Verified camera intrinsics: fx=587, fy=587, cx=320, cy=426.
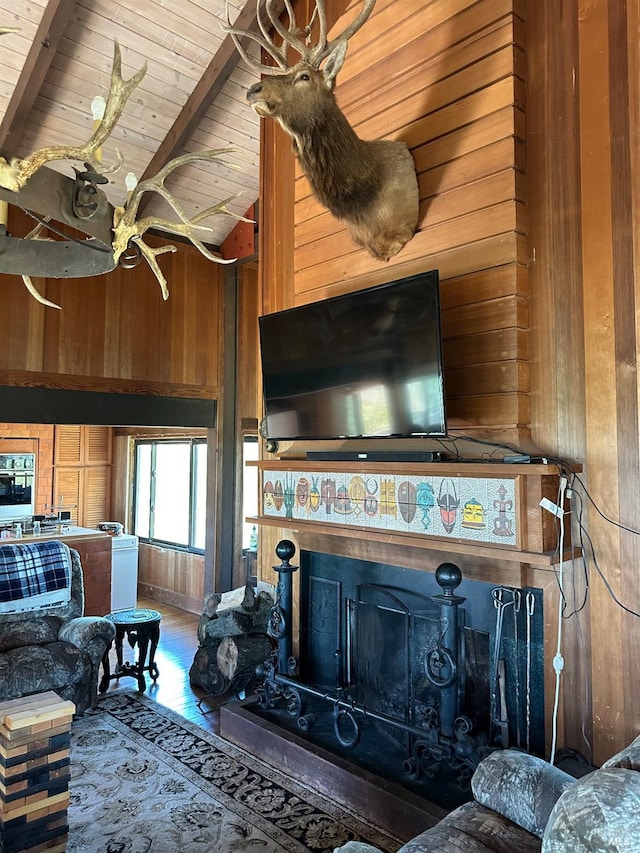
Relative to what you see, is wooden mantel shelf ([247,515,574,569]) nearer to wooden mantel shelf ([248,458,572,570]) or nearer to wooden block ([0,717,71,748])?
wooden mantel shelf ([248,458,572,570])

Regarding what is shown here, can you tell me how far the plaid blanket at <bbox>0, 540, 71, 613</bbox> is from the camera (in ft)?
13.0

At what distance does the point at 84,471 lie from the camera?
7918 mm

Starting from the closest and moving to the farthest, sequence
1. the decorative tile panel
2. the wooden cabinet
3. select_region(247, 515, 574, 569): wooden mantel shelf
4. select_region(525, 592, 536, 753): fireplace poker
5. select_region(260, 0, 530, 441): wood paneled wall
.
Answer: select_region(247, 515, 574, 569): wooden mantel shelf
the decorative tile panel
select_region(525, 592, 536, 753): fireplace poker
select_region(260, 0, 530, 441): wood paneled wall
the wooden cabinet

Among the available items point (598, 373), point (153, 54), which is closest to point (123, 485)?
point (153, 54)

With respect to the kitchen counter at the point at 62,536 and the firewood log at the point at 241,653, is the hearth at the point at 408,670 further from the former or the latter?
the kitchen counter at the point at 62,536

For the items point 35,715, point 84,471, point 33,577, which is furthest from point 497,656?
point 84,471

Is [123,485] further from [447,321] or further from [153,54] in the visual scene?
[447,321]

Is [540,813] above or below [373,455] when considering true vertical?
below

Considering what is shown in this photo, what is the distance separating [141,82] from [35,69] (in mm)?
819

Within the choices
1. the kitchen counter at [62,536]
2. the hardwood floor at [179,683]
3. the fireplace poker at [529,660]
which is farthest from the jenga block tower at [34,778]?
the kitchen counter at [62,536]

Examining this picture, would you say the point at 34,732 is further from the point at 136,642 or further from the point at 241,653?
the point at 136,642

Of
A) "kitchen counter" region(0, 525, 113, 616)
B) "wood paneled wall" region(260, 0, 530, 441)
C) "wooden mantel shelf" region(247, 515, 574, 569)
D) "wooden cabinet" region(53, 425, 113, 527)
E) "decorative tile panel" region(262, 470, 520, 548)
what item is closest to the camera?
"wooden mantel shelf" region(247, 515, 574, 569)

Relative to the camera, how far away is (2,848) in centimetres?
216

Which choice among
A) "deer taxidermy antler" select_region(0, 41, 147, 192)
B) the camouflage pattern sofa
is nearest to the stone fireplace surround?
the camouflage pattern sofa
